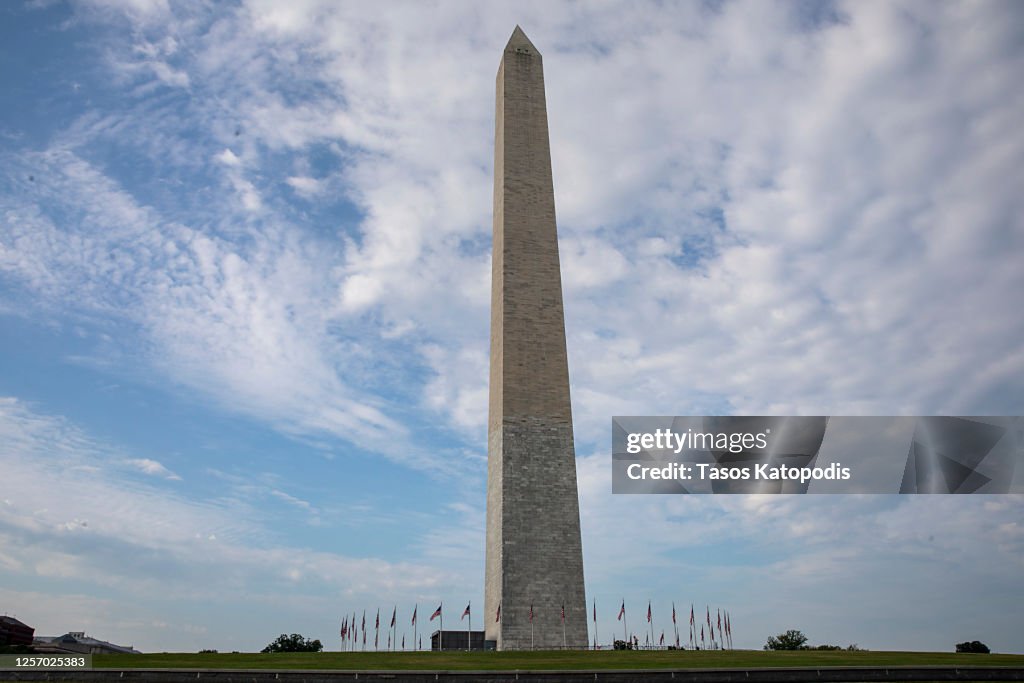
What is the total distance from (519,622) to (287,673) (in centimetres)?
1506

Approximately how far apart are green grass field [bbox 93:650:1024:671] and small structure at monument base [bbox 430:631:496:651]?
14.1 feet

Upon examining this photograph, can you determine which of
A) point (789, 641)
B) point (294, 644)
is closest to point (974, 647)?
point (789, 641)

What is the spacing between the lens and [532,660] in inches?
1345

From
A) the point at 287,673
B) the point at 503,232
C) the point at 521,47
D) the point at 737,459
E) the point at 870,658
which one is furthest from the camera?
the point at 521,47

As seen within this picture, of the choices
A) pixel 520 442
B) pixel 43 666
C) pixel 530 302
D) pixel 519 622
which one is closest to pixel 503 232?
pixel 530 302

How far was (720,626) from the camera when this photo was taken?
4962 centimetres

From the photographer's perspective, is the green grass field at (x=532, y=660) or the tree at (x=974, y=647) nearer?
the green grass field at (x=532, y=660)

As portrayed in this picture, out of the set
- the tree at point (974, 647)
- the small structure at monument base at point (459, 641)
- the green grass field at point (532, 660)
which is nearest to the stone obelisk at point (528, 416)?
the small structure at monument base at point (459, 641)

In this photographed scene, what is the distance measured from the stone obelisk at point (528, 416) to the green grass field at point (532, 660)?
3975 mm

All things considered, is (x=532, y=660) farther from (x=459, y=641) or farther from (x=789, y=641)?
(x=789, y=641)

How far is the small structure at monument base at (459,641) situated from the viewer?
42406 mm

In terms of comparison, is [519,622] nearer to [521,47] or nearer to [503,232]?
[503,232]

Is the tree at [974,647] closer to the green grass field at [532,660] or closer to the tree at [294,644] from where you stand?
the green grass field at [532,660]

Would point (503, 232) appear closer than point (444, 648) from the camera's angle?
No
